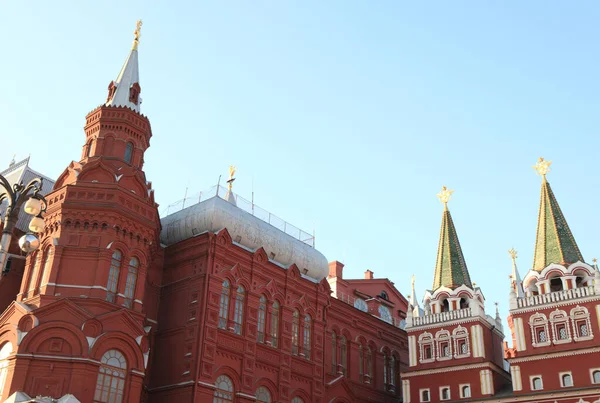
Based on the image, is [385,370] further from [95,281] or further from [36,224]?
[36,224]

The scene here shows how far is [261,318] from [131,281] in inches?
340

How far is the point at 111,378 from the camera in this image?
30547mm

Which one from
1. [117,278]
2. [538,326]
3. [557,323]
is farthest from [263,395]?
[557,323]

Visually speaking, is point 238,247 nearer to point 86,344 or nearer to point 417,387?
point 86,344

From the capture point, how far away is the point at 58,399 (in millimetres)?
28453

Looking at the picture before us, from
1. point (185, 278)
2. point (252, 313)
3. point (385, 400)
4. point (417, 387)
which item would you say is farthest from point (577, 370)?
point (185, 278)

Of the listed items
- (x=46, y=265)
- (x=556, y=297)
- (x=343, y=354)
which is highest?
(x=556, y=297)

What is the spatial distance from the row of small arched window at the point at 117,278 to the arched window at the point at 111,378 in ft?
9.30

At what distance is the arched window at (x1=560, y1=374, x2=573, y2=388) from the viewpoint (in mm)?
39188

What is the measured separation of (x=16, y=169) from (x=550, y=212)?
120 ft

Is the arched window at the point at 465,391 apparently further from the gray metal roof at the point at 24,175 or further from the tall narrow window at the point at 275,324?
the gray metal roof at the point at 24,175

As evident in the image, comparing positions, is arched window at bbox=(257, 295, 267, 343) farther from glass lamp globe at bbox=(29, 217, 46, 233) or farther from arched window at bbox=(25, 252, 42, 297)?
glass lamp globe at bbox=(29, 217, 46, 233)

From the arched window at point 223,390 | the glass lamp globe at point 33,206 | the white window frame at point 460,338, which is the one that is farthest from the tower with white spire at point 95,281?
the white window frame at point 460,338

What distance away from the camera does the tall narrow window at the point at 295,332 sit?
40594 mm
